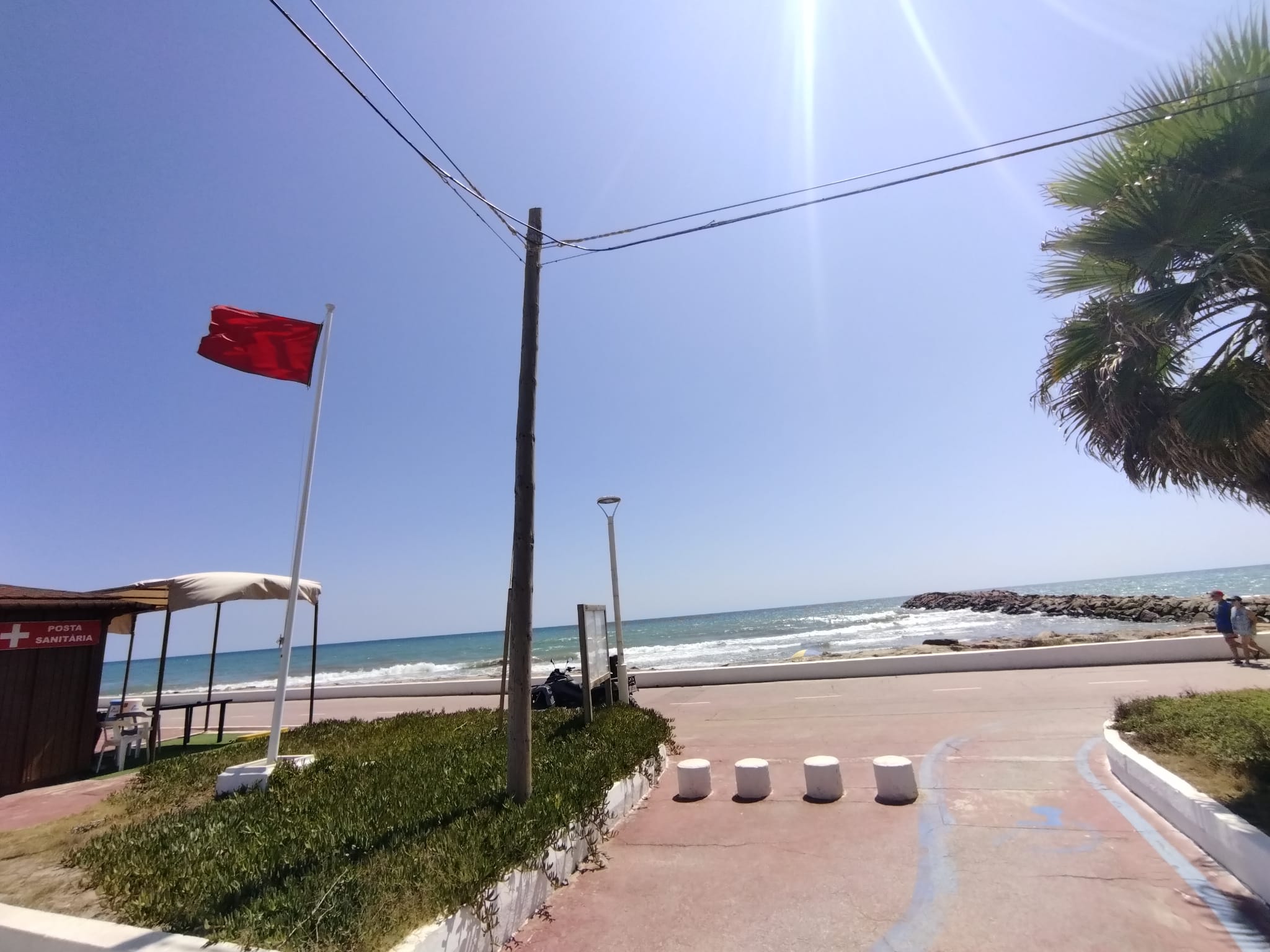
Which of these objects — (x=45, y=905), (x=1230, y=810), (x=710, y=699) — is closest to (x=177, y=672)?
(x=710, y=699)

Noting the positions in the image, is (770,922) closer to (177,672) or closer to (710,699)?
(710,699)

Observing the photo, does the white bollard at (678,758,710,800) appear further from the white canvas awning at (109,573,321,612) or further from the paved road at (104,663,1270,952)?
the white canvas awning at (109,573,321,612)

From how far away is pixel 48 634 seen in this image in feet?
27.7

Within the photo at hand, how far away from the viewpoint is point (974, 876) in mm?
4324

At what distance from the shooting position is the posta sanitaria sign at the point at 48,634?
802cm

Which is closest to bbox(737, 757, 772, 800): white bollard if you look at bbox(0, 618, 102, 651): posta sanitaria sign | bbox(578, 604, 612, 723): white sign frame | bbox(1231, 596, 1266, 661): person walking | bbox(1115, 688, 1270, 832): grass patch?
bbox(578, 604, 612, 723): white sign frame

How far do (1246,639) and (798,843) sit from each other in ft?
47.3

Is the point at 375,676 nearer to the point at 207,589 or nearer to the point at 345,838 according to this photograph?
the point at 207,589

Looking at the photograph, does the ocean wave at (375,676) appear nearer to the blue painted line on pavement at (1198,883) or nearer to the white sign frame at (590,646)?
the white sign frame at (590,646)

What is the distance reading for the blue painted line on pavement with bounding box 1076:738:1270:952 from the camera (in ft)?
11.0

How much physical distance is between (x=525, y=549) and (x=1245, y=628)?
15790mm

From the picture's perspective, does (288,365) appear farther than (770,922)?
Yes

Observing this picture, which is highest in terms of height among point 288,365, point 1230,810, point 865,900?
point 288,365

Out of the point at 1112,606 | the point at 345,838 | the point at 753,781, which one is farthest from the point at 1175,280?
the point at 1112,606
